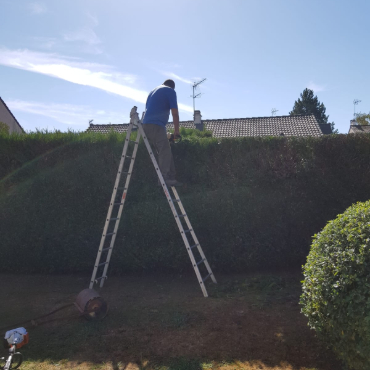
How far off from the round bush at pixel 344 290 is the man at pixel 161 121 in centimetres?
275

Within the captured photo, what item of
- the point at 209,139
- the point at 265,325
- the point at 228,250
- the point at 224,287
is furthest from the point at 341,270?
the point at 209,139

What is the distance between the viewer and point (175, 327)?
4.21 metres

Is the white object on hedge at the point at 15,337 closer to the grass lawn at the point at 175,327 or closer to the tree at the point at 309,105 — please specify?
the grass lawn at the point at 175,327

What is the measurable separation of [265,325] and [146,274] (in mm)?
2737

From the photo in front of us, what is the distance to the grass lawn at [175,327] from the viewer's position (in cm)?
A: 354

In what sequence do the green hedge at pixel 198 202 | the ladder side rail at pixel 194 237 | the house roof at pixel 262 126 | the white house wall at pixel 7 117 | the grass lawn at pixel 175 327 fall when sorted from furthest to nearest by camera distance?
the white house wall at pixel 7 117 < the house roof at pixel 262 126 < the green hedge at pixel 198 202 < the ladder side rail at pixel 194 237 < the grass lawn at pixel 175 327

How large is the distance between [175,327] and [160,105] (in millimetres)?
3230

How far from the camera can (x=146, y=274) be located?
20.9 feet

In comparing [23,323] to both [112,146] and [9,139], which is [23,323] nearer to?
[112,146]

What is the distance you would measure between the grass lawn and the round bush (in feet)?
1.59

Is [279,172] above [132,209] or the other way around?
above

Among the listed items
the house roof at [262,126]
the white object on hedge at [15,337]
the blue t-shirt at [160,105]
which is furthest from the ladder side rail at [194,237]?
the house roof at [262,126]

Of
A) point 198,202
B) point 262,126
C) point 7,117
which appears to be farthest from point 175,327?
point 7,117

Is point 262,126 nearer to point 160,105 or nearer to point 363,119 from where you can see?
point 160,105
